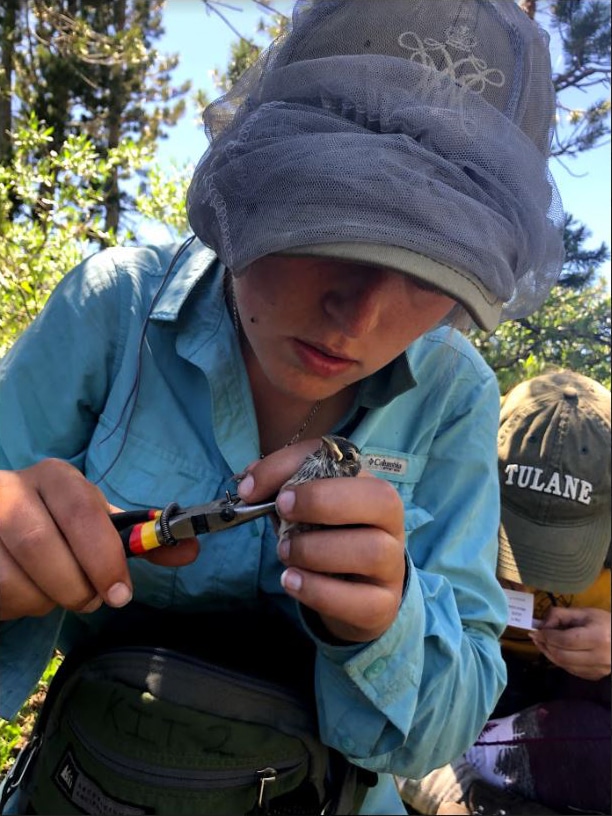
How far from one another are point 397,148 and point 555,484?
6.60 ft

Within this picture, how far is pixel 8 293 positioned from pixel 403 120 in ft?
10.0

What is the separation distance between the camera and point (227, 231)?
1.10 meters

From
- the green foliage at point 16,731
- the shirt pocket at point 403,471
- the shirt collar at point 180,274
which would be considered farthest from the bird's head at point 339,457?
the green foliage at point 16,731

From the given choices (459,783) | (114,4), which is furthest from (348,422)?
(114,4)

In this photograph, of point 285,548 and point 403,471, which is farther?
point 403,471

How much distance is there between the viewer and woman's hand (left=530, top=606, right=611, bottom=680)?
2.58 m

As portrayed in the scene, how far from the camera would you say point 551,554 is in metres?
2.64

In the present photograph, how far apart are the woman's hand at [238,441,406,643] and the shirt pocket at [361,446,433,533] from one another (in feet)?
1.44

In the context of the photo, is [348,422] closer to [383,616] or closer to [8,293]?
[383,616]

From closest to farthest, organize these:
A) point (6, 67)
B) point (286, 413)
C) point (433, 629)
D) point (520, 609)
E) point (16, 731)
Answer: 1. point (433, 629)
2. point (286, 413)
3. point (16, 731)
4. point (520, 609)
5. point (6, 67)

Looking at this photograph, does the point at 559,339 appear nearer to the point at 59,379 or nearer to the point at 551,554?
the point at 551,554

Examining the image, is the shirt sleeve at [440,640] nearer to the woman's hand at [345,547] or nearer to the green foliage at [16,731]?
the woman's hand at [345,547]

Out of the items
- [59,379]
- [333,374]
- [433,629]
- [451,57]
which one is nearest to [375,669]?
[433,629]

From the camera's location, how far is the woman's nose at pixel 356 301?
104 centimetres
